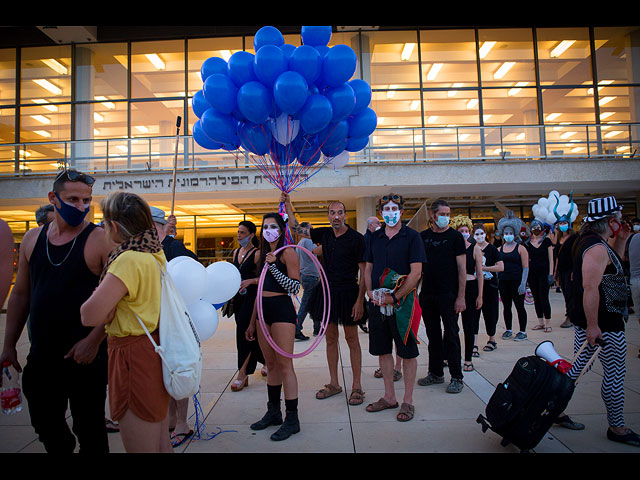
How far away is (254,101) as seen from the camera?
4445mm

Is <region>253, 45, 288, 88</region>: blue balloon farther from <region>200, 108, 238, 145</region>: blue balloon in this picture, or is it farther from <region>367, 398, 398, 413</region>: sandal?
<region>367, 398, 398, 413</region>: sandal

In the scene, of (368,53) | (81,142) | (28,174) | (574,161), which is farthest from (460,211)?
(28,174)

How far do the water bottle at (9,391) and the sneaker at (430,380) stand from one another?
369 centimetres

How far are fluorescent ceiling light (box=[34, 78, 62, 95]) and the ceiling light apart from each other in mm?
18516

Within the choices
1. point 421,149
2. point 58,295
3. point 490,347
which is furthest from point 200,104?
point 421,149

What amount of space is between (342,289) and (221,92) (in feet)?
8.69

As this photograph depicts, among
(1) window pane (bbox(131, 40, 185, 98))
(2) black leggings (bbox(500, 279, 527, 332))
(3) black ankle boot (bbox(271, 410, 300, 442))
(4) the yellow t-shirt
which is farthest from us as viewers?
(1) window pane (bbox(131, 40, 185, 98))

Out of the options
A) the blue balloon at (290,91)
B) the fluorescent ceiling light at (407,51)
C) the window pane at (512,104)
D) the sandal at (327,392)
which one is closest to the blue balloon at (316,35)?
the blue balloon at (290,91)

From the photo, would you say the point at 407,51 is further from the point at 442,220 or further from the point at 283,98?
the point at 442,220

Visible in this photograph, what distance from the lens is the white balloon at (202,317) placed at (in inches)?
117

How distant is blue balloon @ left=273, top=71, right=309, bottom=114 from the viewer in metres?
4.33

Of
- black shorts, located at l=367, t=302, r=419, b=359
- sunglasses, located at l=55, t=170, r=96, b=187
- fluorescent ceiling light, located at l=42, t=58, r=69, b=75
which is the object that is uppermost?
fluorescent ceiling light, located at l=42, t=58, r=69, b=75

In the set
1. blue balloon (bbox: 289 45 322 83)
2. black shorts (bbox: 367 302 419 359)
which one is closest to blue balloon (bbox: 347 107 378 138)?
blue balloon (bbox: 289 45 322 83)

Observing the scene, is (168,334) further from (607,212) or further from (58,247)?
(607,212)
